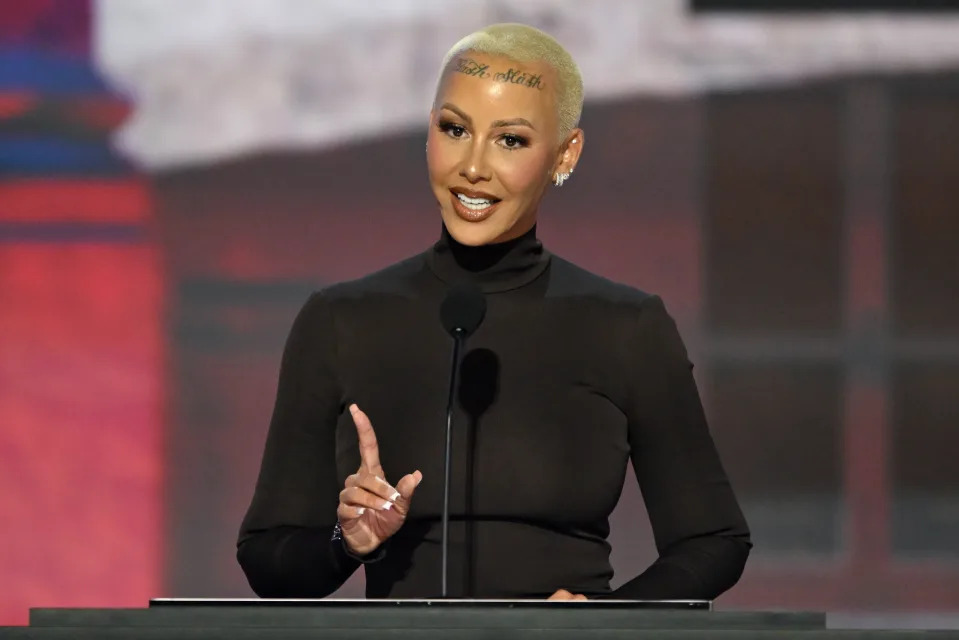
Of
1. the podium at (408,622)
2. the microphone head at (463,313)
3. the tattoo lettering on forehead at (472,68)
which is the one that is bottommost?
the podium at (408,622)

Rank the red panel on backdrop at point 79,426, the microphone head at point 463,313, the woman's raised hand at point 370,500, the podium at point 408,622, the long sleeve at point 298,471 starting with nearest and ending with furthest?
1. the podium at point 408,622
2. the woman's raised hand at point 370,500
3. the microphone head at point 463,313
4. the long sleeve at point 298,471
5. the red panel on backdrop at point 79,426

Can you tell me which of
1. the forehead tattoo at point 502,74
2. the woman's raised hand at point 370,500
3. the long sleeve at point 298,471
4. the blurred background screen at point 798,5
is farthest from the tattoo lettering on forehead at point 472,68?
the blurred background screen at point 798,5

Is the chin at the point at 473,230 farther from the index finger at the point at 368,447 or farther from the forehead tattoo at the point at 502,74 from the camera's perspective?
the index finger at the point at 368,447

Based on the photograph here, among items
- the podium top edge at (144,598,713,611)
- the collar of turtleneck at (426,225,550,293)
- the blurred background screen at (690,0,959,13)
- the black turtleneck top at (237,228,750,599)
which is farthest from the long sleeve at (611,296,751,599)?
the blurred background screen at (690,0,959,13)

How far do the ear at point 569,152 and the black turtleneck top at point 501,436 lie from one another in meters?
0.10

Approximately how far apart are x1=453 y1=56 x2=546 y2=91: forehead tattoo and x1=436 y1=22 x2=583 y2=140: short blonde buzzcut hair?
0.02 m

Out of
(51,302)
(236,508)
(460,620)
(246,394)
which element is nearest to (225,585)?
(236,508)

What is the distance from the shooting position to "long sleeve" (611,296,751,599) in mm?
1828

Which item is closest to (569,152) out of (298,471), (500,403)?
(500,403)

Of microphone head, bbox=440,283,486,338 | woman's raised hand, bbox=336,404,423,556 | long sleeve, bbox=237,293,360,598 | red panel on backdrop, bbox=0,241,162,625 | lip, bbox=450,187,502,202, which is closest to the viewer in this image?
woman's raised hand, bbox=336,404,423,556

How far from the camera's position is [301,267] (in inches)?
152

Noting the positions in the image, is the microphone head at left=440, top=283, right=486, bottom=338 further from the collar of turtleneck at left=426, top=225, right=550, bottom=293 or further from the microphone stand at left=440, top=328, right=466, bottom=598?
the collar of turtleneck at left=426, top=225, right=550, bottom=293

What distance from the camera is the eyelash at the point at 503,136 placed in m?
1.88

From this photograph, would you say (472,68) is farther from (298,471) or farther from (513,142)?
(298,471)
